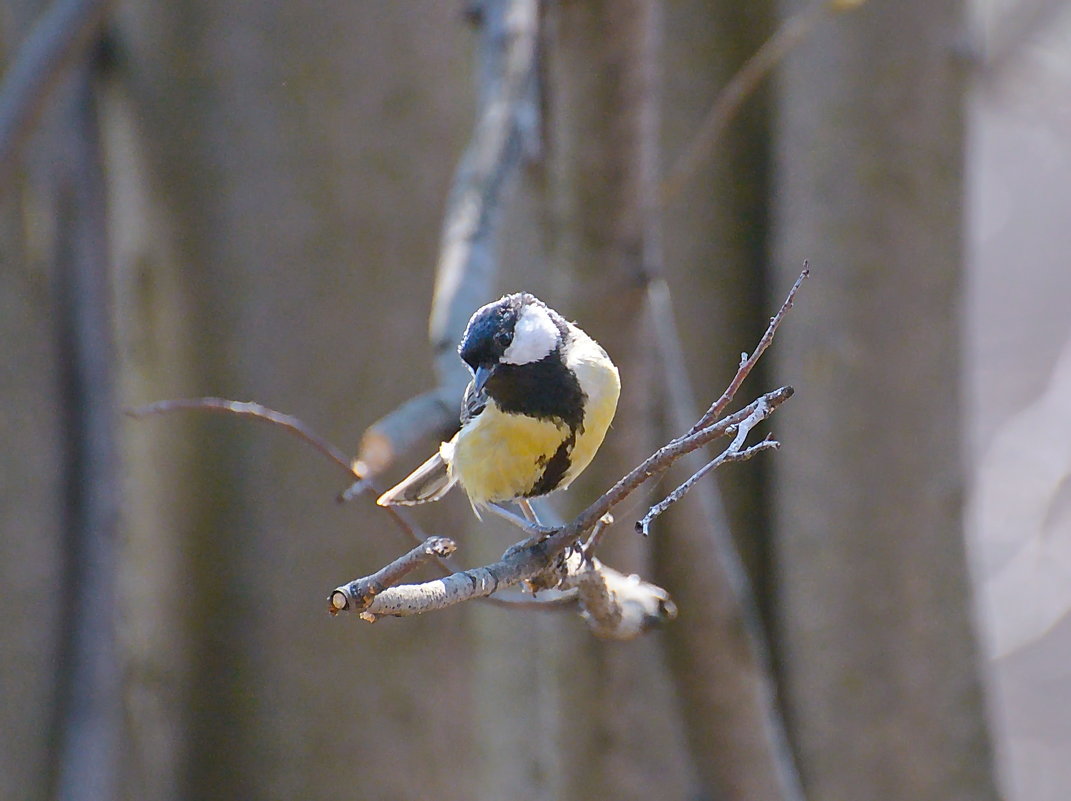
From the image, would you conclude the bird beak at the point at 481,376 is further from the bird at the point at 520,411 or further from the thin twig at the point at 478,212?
the thin twig at the point at 478,212

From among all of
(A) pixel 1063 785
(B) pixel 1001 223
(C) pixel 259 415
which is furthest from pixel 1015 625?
(C) pixel 259 415

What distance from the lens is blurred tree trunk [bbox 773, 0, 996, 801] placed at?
3.25 m

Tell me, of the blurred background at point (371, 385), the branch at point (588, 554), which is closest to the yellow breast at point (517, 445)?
the branch at point (588, 554)

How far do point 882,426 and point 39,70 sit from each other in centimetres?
231

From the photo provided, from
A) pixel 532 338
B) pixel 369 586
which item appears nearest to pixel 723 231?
pixel 532 338

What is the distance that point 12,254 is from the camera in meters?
3.46

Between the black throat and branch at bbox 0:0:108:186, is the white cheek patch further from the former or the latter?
→ branch at bbox 0:0:108:186

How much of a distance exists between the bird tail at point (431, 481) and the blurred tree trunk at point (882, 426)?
1.63 metres

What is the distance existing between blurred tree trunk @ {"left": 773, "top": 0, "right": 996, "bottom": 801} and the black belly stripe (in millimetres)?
1658

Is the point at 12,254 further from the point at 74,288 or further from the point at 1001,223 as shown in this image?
the point at 1001,223

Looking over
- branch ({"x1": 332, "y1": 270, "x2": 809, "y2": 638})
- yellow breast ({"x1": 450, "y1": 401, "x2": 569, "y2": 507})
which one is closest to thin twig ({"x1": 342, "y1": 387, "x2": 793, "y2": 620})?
branch ({"x1": 332, "y1": 270, "x2": 809, "y2": 638})

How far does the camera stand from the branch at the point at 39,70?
110 inches

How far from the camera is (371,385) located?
11.6 ft

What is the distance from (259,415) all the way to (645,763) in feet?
6.26
